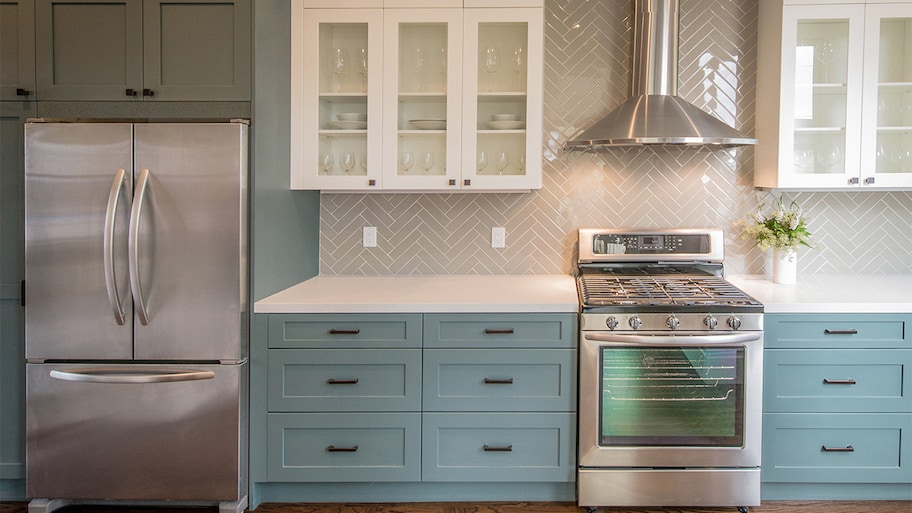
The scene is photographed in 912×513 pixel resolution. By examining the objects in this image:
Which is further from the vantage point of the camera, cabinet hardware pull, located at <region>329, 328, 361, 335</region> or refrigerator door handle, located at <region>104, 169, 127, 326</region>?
cabinet hardware pull, located at <region>329, 328, 361, 335</region>

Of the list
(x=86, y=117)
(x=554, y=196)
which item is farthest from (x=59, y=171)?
(x=554, y=196)

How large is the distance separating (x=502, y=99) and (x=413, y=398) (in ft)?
4.43

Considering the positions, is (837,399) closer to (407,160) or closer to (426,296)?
Result: (426,296)

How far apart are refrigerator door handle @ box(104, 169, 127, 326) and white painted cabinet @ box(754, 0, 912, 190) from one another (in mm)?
2658

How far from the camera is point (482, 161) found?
3436 mm

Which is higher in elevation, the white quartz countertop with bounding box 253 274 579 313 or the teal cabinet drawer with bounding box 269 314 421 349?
the white quartz countertop with bounding box 253 274 579 313

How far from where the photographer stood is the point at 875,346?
3.04 meters

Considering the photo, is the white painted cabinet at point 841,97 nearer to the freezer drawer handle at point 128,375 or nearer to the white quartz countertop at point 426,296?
the white quartz countertop at point 426,296

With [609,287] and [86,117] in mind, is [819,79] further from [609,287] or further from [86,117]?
[86,117]

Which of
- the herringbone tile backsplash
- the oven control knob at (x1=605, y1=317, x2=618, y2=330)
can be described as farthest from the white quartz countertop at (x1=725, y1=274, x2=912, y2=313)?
the oven control knob at (x1=605, y1=317, x2=618, y2=330)

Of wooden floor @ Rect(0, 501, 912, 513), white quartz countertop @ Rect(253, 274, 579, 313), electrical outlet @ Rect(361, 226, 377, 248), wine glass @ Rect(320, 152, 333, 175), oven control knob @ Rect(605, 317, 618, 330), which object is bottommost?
wooden floor @ Rect(0, 501, 912, 513)

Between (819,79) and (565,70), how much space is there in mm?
1104

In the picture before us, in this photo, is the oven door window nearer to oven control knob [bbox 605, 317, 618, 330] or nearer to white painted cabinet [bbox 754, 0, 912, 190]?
oven control knob [bbox 605, 317, 618, 330]

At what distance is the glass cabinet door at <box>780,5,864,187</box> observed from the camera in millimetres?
3340
